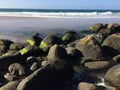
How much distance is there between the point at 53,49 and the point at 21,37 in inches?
268

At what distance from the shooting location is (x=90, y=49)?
423 inches

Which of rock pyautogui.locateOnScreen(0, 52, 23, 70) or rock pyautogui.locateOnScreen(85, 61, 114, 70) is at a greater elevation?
rock pyautogui.locateOnScreen(0, 52, 23, 70)

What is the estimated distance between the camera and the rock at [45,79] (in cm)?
713

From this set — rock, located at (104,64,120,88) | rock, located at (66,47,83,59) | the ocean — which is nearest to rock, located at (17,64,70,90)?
rock, located at (104,64,120,88)

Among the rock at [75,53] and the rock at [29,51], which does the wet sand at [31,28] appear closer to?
the rock at [29,51]

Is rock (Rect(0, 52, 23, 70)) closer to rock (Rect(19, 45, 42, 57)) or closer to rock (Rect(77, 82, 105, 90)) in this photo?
rock (Rect(19, 45, 42, 57))

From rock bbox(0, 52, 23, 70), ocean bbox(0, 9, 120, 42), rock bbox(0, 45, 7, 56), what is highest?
rock bbox(0, 52, 23, 70)

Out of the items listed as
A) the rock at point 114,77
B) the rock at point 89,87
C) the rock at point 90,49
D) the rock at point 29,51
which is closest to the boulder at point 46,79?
the rock at point 89,87

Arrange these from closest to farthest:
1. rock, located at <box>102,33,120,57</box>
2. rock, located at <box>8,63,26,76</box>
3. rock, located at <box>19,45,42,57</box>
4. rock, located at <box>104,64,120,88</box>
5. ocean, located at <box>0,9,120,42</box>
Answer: rock, located at <box>104,64,120,88</box> → rock, located at <box>8,63,26,76</box> → rock, located at <box>19,45,42,57</box> → rock, located at <box>102,33,120,57</box> → ocean, located at <box>0,9,120,42</box>

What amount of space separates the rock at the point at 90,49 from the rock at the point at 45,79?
2.47 meters

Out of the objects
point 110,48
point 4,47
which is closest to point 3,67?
point 4,47

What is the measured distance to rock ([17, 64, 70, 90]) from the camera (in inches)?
281

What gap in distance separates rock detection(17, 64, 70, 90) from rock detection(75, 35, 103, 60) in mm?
2471

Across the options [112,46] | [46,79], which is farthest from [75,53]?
[46,79]
